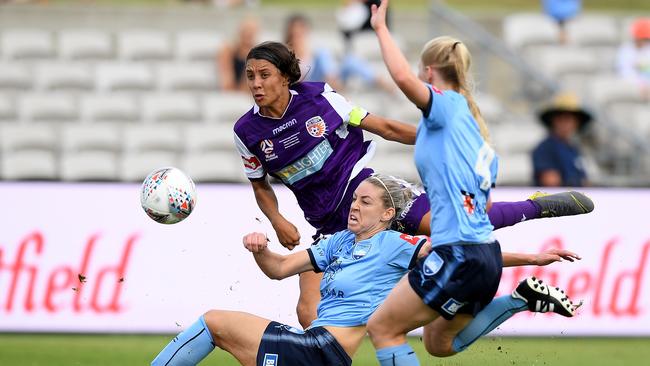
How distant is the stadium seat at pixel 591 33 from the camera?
17.3 meters

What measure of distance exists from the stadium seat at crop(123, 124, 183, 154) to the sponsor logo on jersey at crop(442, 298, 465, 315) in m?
8.32

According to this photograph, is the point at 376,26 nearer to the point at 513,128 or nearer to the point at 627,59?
the point at 513,128

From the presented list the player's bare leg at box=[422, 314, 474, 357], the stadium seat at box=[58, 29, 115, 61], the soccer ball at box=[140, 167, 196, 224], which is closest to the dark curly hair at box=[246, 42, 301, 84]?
the soccer ball at box=[140, 167, 196, 224]

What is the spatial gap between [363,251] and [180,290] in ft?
15.0

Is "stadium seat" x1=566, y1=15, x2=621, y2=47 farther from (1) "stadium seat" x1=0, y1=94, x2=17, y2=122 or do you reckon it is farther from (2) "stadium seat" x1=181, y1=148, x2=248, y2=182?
(1) "stadium seat" x1=0, y1=94, x2=17, y2=122

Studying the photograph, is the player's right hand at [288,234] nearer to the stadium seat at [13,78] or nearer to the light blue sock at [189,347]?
the light blue sock at [189,347]

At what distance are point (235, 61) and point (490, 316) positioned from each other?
882cm

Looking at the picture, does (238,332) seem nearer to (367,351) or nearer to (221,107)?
(367,351)

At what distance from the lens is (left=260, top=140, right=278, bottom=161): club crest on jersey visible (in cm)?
760

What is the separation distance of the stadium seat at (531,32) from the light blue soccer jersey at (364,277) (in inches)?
419

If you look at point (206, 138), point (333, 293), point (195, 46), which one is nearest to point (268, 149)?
point (333, 293)

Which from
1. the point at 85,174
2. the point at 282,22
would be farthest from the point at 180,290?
the point at 282,22

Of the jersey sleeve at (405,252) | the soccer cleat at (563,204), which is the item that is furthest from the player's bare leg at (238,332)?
the soccer cleat at (563,204)

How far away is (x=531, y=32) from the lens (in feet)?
56.3
